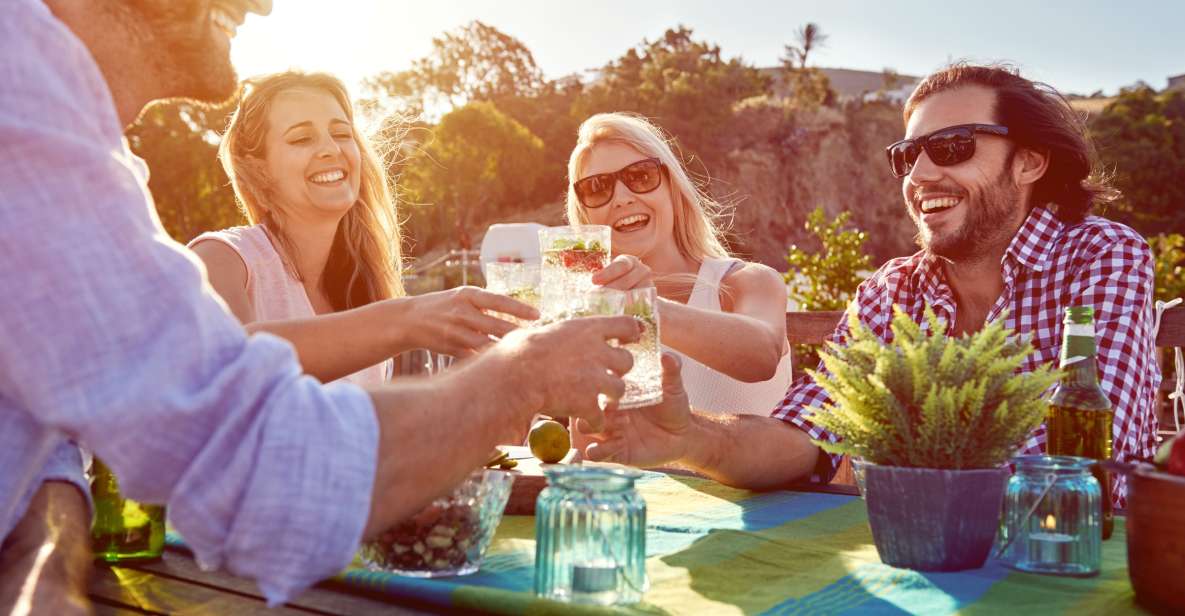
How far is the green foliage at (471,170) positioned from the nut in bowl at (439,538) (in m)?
36.9

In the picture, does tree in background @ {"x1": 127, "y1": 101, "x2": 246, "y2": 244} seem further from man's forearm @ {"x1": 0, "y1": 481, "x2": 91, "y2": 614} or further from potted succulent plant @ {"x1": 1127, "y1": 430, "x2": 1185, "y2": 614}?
potted succulent plant @ {"x1": 1127, "y1": 430, "x2": 1185, "y2": 614}

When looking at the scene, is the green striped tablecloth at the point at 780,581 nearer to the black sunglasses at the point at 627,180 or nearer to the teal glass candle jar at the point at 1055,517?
the teal glass candle jar at the point at 1055,517

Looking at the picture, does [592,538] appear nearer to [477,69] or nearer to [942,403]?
[942,403]

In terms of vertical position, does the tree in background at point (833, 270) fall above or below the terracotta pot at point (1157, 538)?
above

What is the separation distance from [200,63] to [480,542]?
3.06 feet

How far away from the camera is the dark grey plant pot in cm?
147

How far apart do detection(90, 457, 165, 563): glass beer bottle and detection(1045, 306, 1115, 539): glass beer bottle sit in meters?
1.60

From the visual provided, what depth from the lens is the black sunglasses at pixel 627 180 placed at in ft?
13.6

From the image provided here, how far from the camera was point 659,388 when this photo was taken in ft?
5.85

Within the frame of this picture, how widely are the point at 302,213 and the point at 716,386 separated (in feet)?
5.84

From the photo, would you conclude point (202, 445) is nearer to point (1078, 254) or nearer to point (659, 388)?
point (659, 388)

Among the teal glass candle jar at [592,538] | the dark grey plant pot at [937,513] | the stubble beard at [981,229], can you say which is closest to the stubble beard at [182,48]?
the teal glass candle jar at [592,538]

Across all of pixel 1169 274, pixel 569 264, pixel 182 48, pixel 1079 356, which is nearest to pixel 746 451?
pixel 569 264

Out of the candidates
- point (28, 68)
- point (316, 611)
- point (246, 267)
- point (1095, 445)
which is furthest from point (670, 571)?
point (246, 267)
